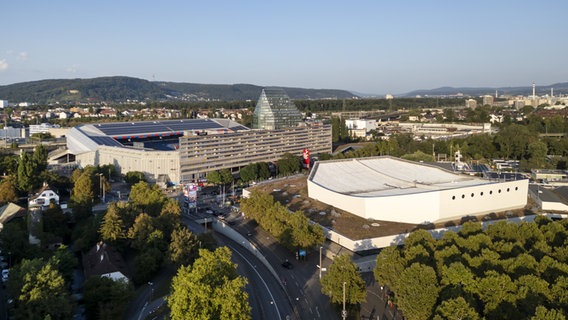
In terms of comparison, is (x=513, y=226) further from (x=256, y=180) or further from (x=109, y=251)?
(x=256, y=180)

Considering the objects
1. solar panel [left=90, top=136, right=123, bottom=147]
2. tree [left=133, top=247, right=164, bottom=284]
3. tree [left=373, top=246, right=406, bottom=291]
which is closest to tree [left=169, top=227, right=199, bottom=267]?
tree [left=133, top=247, right=164, bottom=284]

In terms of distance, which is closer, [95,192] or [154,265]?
[154,265]

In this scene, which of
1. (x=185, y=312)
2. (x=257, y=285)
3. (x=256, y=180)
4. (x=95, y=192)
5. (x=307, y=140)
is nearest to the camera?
(x=185, y=312)

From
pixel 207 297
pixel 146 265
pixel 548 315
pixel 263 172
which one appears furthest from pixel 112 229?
pixel 263 172

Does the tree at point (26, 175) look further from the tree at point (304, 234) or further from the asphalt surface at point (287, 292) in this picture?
the tree at point (304, 234)

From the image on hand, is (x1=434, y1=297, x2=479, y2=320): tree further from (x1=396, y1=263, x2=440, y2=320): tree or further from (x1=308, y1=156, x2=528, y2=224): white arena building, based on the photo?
(x1=308, y1=156, x2=528, y2=224): white arena building

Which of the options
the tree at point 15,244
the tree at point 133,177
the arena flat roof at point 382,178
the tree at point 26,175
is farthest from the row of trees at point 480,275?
the tree at point 26,175

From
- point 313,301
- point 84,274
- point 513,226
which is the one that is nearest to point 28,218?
point 84,274
